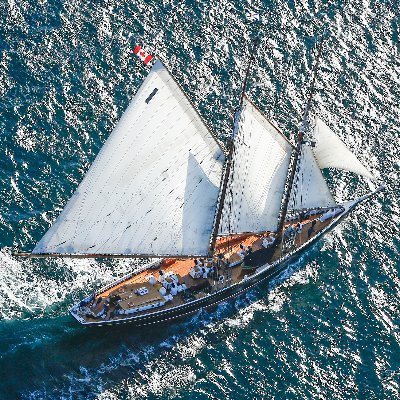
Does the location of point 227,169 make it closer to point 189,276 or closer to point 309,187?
point 309,187

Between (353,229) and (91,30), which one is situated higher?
(91,30)

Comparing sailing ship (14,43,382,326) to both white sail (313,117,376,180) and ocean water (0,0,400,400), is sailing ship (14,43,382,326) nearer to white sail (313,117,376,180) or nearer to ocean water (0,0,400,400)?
white sail (313,117,376,180)

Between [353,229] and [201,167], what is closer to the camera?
[201,167]

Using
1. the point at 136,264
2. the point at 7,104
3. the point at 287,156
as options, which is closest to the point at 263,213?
the point at 287,156

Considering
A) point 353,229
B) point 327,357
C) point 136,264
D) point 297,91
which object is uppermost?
point 297,91

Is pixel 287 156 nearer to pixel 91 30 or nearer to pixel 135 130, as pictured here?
pixel 135 130

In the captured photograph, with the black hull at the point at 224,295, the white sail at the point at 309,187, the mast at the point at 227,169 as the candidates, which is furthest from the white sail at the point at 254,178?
the black hull at the point at 224,295
